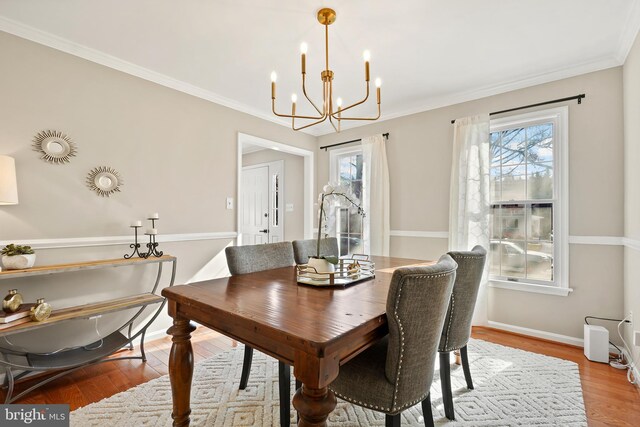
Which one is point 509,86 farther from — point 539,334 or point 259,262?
point 259,262

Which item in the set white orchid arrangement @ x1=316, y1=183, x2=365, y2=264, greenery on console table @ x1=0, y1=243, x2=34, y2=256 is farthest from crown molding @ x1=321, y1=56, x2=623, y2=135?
greenery on console table @ x1=0, y1=243, x2=34, y2=256

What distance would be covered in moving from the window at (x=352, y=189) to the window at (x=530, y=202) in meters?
1.61

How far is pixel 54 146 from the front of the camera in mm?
2264

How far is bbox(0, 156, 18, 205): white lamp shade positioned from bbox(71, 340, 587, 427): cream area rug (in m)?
1.32

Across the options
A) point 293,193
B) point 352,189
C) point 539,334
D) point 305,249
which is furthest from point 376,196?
point 539,334

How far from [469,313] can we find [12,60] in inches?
134

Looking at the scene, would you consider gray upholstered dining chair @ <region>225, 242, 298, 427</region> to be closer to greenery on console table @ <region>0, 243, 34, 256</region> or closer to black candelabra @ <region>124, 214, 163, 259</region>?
black candelabra @ <region>124, 214, 163, 259</region>

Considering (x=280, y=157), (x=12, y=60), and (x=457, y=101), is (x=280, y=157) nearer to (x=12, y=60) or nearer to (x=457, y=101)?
(x=457, y=101)

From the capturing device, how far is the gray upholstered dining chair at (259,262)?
5.19 ft

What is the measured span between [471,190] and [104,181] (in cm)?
334

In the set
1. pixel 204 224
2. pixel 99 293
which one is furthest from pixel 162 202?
pixel 99 293

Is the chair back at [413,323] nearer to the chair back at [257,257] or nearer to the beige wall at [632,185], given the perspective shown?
the chair back at [257,257]

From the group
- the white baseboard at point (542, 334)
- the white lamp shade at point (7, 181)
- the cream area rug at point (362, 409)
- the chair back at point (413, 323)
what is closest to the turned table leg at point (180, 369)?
the cream area rug at point (362, 409)

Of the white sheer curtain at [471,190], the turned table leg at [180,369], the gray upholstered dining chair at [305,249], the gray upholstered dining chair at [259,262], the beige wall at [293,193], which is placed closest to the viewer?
the turned table leg at [180,369]
